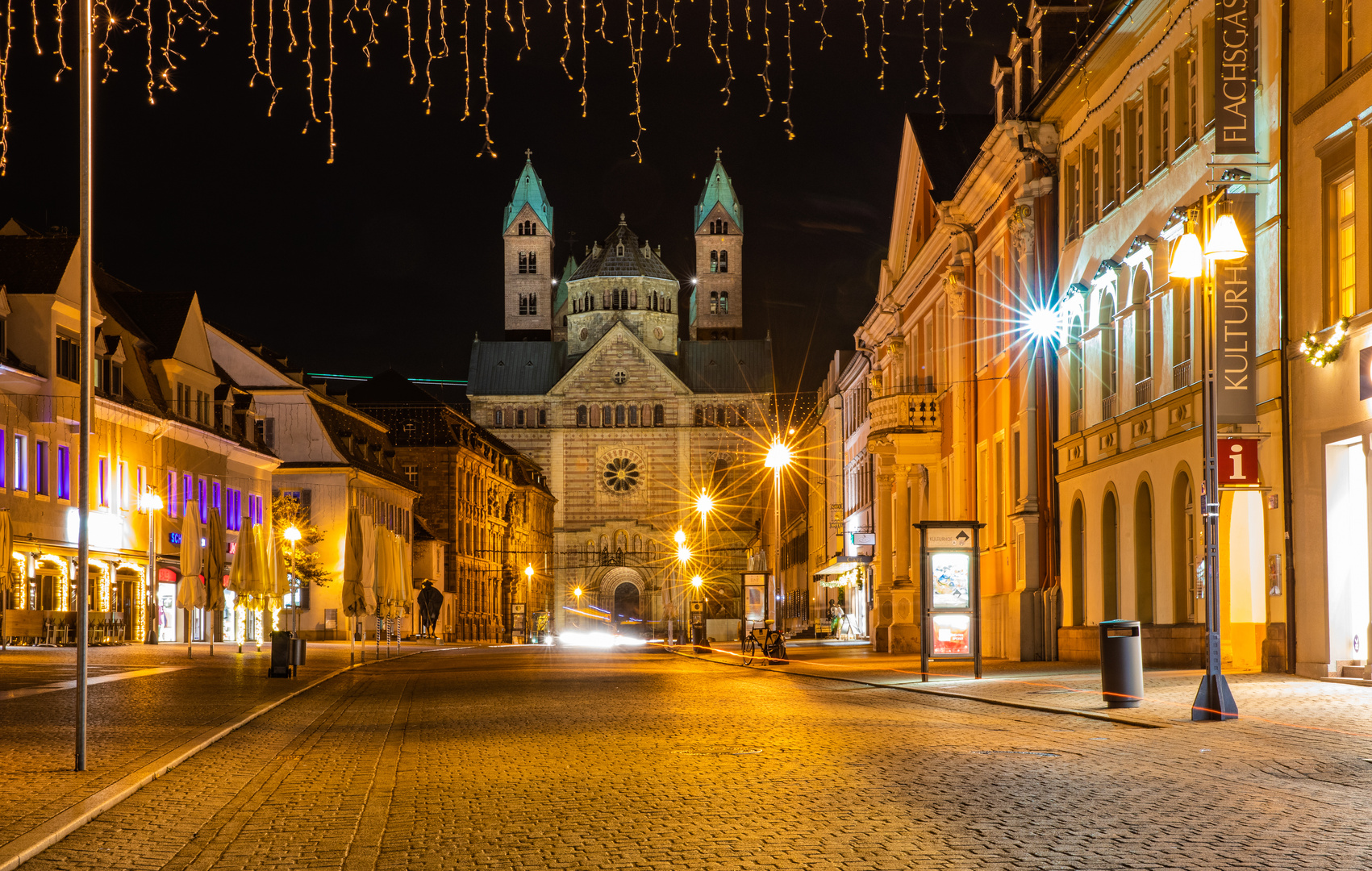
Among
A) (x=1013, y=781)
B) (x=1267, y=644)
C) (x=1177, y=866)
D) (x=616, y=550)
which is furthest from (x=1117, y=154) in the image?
(x=616, y=550)

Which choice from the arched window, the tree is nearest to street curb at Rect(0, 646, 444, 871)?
the arched window

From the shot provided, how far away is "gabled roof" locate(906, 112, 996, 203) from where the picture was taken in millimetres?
43781

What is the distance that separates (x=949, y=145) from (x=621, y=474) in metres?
77.0

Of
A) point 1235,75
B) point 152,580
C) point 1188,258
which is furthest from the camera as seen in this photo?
point 152,580

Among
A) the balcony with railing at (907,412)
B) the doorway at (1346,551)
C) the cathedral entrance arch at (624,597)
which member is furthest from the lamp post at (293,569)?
the cathedral entrance arch at (624,597)

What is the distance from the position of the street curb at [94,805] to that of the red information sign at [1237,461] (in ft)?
43.0

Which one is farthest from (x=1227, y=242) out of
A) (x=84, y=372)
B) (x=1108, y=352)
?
(x=1108, y=352)

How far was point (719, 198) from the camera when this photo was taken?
152875mm

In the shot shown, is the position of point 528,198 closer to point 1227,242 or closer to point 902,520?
point 902,520

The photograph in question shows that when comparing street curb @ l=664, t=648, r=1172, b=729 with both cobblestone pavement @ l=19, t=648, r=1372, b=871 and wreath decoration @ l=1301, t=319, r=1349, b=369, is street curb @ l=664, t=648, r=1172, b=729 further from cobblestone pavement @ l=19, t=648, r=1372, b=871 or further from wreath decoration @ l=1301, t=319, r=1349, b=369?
wreath decoration @ l=1301, t=319, r=1349, b=369

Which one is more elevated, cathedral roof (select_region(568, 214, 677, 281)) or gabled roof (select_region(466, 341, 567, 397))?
cathedral roof (select_region(568, 214, 677, 281))

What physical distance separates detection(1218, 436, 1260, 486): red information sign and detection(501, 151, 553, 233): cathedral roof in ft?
445

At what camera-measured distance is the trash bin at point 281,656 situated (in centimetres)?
2767

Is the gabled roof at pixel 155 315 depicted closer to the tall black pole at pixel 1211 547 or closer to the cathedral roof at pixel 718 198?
the tall black pole at pixel 1211 547
